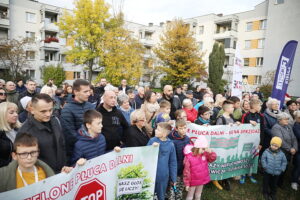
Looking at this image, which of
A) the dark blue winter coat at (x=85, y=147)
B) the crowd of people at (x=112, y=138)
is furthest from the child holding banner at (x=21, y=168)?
the dark blue winter coat at (x=85, y=147)

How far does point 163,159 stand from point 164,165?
0.11 metres

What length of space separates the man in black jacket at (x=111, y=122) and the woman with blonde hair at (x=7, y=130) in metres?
1.31

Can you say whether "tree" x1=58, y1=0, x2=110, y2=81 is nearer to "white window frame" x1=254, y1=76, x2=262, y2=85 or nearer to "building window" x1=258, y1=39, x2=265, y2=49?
"building window" x1=258, y1=39, x2=265, y2=49

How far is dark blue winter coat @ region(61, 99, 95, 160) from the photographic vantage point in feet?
9.97

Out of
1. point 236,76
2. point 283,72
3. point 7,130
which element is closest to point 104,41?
point 236,76

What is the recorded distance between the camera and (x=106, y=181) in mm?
2846

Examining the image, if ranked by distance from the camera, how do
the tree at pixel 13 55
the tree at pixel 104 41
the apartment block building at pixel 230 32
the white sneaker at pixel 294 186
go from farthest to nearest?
the apartment block building at pixel 230 32, the tree at pixel 13 55, the tree at pixel 104 41, the white sneaker at pixel 294 186

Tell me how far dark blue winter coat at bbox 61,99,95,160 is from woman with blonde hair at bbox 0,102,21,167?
68 centimetres

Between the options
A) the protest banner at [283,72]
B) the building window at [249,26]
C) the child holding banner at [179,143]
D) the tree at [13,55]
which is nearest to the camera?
the child holding banner at [179,143]

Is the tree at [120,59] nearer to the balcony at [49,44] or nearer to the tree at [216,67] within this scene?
the tree at [216,67]

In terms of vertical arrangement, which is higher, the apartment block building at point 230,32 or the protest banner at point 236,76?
the apartment block building at point 230,32

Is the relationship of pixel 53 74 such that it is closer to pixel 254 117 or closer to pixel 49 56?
pixel 49 56

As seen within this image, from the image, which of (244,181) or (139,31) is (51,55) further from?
(244,181)

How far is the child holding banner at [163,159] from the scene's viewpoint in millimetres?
3441
